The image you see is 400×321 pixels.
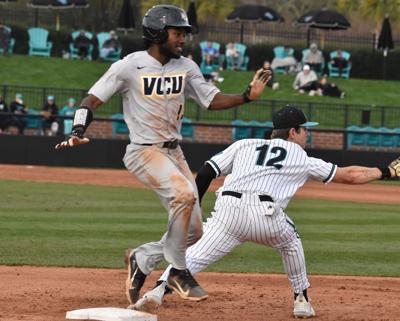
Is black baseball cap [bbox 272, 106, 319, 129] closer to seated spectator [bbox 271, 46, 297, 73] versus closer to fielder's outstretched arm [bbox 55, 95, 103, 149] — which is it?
fielder's outstretched arm [bbox 55, 95, 103, 149]

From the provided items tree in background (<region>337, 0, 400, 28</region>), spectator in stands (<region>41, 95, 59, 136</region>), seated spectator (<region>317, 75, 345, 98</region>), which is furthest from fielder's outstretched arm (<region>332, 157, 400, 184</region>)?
tree in background (<region>337, 0, 400, 28</region>)

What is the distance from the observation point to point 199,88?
811cm

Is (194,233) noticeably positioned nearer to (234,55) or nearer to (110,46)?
(110,46)

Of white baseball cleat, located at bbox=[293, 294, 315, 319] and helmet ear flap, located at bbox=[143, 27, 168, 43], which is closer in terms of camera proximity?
helmet ear flap, located at bbox=[143, 27, 168, 43]

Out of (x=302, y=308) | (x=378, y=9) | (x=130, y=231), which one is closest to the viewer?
(x=302, y=308)

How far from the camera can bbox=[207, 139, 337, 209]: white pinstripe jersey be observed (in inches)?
317

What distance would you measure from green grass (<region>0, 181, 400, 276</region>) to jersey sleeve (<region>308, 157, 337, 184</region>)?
360 centimetres

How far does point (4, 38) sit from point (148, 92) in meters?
30.3

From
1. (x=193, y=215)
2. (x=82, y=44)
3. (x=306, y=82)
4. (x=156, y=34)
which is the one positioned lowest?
(x=306, y=82)

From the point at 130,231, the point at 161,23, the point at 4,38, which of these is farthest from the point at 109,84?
the point at 4,38

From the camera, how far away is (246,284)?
10367mm

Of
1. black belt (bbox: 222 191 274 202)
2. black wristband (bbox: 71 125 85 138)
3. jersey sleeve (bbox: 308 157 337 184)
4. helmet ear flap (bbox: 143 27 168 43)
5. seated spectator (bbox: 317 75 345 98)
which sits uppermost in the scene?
helmet ear flap (bbox: 143 27 168 43)

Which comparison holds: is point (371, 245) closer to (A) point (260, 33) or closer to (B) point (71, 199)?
(B) point (71, 199)

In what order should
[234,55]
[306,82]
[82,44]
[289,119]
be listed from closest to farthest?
[289,119] → [306,82] → [82,44] → [234,55]
